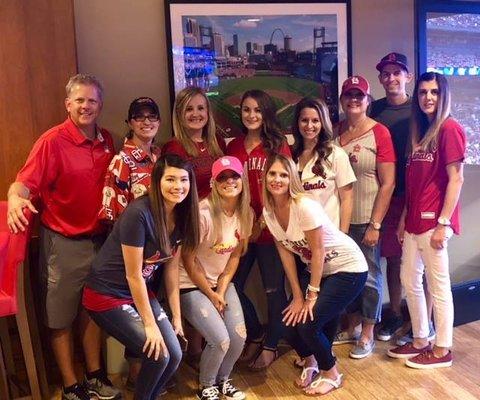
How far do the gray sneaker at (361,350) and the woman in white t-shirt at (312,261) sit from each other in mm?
336

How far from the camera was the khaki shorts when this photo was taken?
2.41 meters

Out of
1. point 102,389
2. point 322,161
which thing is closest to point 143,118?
point 322,161

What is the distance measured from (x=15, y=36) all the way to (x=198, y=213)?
1.10m

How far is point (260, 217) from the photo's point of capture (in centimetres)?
265

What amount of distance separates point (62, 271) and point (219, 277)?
27.7 inches

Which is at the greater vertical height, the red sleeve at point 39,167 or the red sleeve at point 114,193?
the red sleeve at point 39,167

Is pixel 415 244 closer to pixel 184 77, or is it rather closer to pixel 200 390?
pixel 200 390

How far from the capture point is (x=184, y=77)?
2.90 m

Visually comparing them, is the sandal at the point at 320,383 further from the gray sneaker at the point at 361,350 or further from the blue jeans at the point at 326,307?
the gray sneaker at the point at 361,350

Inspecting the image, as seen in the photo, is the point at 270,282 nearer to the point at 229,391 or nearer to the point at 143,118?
the point at 229,391

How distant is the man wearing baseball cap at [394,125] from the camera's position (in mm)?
2916

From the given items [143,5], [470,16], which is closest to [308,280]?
[143,5]

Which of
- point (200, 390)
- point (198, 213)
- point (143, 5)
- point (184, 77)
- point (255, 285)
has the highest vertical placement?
point (143, 5)

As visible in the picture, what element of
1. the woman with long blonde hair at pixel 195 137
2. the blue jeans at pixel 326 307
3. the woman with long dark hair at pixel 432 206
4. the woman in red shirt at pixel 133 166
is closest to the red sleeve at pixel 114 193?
the woman in red shirt at pixel 133 166
